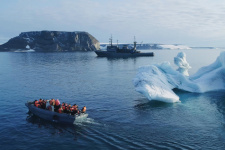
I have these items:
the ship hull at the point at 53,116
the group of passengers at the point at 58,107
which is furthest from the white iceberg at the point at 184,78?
the ship hull at the point at 53,116

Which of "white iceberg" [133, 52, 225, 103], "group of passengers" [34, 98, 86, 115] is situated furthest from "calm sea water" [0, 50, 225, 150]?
"white iceberg" [133, 52, 225, 103]

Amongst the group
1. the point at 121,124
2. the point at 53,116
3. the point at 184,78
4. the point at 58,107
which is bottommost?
the point at 121,124

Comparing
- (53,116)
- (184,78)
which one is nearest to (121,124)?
(53,116)

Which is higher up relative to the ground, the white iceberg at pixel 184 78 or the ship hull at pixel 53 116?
the white iceberg at pixel 184 78

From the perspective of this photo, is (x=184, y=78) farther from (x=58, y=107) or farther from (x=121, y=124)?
(x=58, y=107)

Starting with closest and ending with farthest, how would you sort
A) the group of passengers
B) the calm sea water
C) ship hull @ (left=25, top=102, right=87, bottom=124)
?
the calm sea water → ship hull @ (left=25, top=102, right=87, bottom=124) → the group of passengers

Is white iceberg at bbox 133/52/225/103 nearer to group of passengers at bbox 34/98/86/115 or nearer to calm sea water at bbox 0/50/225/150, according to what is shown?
calm sea water at bbox 0/50/225/150

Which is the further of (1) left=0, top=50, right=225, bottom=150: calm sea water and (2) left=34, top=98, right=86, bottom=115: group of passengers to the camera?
(2) left=34, top=98, right=86, bottom=115: group of passengers

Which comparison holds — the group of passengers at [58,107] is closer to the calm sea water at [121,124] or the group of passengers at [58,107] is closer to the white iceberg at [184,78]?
the calm sea water at [121,124]

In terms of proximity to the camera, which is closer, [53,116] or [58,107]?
[53,116]

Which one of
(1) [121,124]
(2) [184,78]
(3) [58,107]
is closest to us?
(1) [121,124]

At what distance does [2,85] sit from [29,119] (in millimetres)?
25832

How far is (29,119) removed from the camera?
32.0m

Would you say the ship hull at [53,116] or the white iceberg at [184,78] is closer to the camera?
the ship hull at [53,116]
